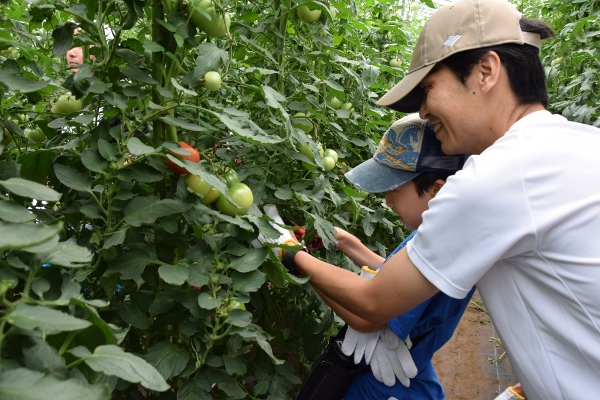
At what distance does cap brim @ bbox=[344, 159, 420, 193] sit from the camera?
140 cm

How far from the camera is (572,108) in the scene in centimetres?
295

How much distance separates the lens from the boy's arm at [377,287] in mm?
1018

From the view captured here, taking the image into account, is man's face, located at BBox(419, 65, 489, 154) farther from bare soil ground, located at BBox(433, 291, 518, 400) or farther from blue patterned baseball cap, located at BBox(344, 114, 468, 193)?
bare soil ground, located at BBox(433, 291, 518, 400)

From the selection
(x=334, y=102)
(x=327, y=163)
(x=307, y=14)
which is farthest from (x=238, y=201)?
(x=334, y=102)

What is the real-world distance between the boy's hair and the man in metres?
0.22

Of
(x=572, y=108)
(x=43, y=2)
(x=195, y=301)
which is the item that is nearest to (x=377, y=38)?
(x=572, y=108)

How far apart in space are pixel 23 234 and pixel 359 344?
3.52ft

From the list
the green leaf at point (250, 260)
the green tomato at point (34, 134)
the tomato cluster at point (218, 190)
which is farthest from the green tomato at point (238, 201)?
the green tomato at point (34, 134)

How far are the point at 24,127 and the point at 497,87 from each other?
1.14 m

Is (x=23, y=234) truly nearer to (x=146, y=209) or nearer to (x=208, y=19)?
(x=146, y=209)

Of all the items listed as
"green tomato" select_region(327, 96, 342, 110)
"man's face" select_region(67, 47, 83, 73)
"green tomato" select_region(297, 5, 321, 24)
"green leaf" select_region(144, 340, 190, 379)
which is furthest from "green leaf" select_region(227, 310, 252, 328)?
"man's face" select_region(67, 47, 83, 73)

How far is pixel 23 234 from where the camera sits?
1.50ft

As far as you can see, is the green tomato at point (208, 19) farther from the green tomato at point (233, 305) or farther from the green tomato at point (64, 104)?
the green tomato at point (233, 305)

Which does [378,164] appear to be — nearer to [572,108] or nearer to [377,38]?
[377,38]
